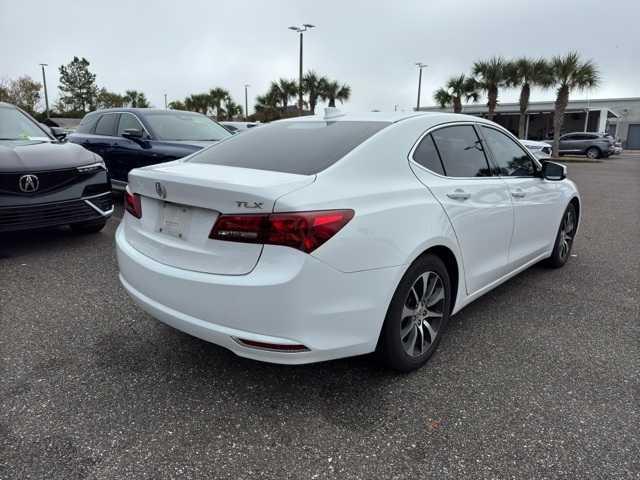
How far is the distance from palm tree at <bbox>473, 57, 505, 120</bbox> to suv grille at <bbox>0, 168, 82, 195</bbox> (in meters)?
30.2

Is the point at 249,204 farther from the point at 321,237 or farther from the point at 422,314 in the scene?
the point at 422,314

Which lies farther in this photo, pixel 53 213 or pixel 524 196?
pixel 53 213

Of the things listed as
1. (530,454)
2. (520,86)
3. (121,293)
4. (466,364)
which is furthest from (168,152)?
(520,86)

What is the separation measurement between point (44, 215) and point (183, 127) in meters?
3.23

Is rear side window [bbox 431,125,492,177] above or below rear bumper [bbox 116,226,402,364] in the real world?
above

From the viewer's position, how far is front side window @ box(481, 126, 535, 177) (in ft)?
12.3

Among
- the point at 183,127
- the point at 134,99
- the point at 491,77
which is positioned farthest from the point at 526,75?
the point at 134,99

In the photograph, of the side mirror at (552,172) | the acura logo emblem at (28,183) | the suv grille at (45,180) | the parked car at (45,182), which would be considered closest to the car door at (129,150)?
the parked car at (45,182)

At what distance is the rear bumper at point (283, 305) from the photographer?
217 centimetres

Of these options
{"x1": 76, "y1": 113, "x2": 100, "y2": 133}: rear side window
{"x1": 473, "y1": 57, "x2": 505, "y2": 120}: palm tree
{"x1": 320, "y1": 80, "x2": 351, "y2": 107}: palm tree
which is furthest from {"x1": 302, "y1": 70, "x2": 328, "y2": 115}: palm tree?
{"x1": 76, "y1": 113, "x2": 100, "y2": 133}: rear side window

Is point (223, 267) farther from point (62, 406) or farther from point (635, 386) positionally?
point (635, 386)

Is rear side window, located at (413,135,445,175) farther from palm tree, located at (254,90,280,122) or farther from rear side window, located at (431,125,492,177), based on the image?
palm tree, located at (254,90,280,122)

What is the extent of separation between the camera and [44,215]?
496cm

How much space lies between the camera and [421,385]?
Result: 2766 millimetres
